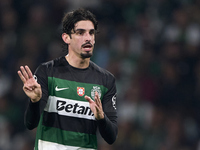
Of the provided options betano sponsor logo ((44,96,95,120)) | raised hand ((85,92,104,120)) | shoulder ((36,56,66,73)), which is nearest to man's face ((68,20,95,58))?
shoulder ((36,56,66,73))

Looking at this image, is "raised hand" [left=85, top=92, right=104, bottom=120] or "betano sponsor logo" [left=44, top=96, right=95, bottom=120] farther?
"betano sponsor logo" [left=44, top=96, right=95, bottom=120]

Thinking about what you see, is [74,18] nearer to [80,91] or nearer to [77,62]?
[77,62]

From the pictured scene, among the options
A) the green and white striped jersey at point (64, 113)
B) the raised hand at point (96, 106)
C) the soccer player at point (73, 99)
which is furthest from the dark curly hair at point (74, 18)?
the raised hand at point (96, 106)

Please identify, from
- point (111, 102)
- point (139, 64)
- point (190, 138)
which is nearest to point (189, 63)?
point (139, 64)

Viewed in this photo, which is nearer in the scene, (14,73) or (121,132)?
(121,132)

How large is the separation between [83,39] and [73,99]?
59 centimetres

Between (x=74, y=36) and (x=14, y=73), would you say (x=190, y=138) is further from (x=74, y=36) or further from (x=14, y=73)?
(x=74, y=36)

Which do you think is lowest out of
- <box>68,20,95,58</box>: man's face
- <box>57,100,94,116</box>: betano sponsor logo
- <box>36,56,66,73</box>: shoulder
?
<box>57,100,94,116</box>: betano sponsor logo

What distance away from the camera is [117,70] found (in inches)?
353

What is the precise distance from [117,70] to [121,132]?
54.0 inches

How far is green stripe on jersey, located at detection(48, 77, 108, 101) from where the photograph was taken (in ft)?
14.3

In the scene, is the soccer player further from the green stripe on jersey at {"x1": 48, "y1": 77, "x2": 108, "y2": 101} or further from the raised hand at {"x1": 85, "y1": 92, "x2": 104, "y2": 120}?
the raised hand at {"x1": 85, "y1": 92, "x2": 104, "y2": 120}

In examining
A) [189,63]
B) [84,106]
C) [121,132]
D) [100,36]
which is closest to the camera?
[84,106]

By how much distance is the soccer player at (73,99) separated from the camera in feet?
14.2
